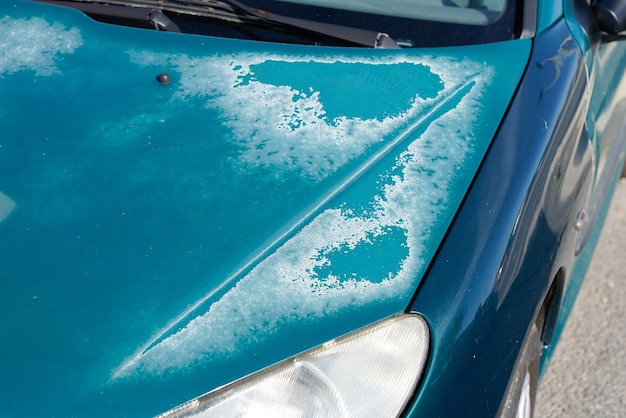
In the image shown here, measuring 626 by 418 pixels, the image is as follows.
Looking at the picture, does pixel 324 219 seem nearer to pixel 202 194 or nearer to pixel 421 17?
pixel 202 194

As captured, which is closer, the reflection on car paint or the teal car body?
the teal car body

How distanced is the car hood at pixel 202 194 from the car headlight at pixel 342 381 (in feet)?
0.08

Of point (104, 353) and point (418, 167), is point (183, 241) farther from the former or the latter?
point (418, 167)

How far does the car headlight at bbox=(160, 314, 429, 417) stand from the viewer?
1433 millimetres

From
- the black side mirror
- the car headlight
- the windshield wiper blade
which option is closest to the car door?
the black side mirror

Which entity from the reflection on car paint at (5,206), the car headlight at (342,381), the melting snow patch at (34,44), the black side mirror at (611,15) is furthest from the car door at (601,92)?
the reflection on car paint at (5,206)

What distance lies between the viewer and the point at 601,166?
2.55 meters

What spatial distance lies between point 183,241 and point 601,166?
4.79 ft

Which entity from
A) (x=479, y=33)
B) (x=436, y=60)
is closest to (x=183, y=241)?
(x=436, y=60)

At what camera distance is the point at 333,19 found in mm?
2178

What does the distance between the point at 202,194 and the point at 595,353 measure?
1.73 meters

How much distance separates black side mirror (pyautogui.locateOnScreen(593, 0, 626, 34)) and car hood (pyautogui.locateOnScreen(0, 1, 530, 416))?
36cm

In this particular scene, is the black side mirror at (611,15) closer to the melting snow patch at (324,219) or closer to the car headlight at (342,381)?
the melting snow patch at (324,219)

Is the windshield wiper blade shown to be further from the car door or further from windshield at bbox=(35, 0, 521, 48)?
the car door
